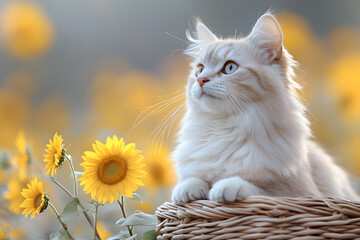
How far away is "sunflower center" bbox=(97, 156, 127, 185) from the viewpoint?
1.01 meters

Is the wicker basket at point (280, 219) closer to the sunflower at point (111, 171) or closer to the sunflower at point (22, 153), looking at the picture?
the sunflower at point (111, 171)

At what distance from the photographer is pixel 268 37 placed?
3.85ft

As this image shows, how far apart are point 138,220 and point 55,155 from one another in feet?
0.84

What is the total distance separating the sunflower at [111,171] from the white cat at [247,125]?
12 centimetres

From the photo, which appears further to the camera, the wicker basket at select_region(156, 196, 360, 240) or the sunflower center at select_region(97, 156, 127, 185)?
the sunflower center at select_region(97, 156, 127, 185)

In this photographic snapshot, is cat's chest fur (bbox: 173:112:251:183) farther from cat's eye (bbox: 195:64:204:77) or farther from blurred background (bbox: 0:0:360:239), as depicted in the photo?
blurred background (bbox: 0:0:360:239)

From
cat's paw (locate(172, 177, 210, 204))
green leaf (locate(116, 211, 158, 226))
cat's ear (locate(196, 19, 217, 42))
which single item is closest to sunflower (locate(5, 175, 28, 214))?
green leaf (locate(116, 211, 158, 226))

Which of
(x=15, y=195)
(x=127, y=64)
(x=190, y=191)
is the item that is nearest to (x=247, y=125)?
(x=190, y=191)

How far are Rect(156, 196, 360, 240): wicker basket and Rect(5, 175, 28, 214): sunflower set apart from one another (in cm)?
49

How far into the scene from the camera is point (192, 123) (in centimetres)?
125

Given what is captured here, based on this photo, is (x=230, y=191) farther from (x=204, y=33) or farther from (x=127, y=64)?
(x=127, y=64)

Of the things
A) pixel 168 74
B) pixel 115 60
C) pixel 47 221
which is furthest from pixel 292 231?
pixel 115 60

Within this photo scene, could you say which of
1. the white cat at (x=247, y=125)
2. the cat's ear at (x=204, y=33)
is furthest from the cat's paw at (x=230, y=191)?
the cat's ear at (x=204, y=33)

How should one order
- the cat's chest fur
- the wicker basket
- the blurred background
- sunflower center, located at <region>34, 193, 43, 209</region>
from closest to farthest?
the wicker basket < sunflower center, located at <region>34, 193, 43, 209</region> < the cat's chest fur < the blurred background
